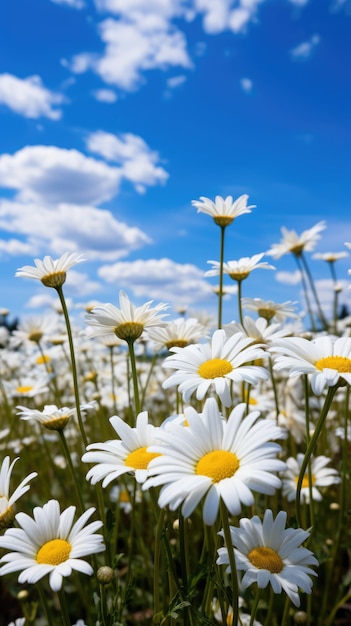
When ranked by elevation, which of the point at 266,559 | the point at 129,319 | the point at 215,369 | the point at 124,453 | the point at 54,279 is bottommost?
the point at 266,559

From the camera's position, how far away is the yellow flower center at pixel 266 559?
1332mm

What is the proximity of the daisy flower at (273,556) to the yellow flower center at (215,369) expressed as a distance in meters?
0.38

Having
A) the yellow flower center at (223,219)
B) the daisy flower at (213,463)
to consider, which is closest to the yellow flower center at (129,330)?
the daisy flower at (213,463)

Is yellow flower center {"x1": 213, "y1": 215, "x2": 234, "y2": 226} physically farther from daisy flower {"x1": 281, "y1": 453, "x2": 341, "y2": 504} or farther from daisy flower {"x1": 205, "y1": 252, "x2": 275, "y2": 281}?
daisy flower {"x1": 281, "y1": 453, "x2": 341, "y2": 504}

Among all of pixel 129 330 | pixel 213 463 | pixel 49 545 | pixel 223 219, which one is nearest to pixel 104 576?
pixel 49 545

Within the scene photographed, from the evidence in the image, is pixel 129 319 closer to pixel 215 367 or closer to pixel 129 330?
pixel 129 330

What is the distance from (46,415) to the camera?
5.67 ft

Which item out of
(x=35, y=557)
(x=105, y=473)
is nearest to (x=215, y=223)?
(x=105, y=473)

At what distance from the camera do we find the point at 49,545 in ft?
4.25

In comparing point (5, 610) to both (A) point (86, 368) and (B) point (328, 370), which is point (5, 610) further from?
(B) point (328, 370)

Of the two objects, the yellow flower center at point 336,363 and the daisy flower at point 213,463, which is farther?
the yellow flower center at point 336,363

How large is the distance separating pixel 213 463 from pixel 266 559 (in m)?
0.40

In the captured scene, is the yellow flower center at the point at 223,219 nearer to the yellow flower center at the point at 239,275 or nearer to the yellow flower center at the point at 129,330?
the yellow flower center at the point at 239,275

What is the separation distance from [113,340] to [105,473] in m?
1.71
